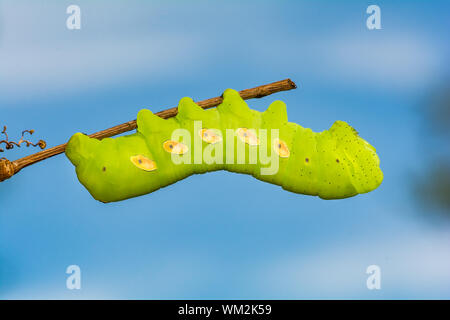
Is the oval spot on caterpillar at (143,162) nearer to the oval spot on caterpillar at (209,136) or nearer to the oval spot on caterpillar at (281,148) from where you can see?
the oval spot on caterpillar at (209,136)

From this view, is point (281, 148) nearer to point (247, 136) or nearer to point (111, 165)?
point (247, 136)

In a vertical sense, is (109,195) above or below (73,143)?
below

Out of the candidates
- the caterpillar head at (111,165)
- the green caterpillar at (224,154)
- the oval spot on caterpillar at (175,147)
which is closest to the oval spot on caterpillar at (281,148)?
the green caterpillar at (224,154)

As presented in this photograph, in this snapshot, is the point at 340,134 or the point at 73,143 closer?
the point at 73,143

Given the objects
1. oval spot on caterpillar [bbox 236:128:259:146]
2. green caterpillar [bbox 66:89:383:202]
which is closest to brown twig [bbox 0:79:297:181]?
green caterpillar [bbox 66:89:383:202]

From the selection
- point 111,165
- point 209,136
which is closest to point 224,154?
point 209,136

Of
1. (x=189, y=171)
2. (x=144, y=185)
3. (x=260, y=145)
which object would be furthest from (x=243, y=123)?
(x=144, y=185)

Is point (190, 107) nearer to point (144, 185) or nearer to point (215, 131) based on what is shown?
point (215, 131)
